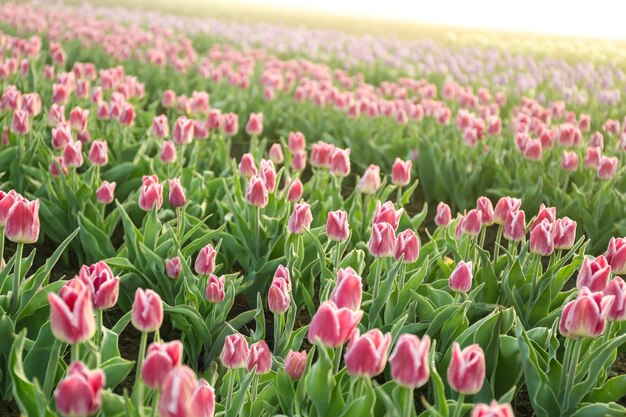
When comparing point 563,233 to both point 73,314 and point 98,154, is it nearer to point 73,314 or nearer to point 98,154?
point 73,314

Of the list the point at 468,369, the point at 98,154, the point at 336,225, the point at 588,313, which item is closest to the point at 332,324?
the point at 468,369

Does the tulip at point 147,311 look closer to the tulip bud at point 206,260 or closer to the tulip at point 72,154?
the tulip bud at point 206,260

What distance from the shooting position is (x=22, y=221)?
2203mm

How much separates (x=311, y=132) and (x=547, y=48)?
1072 cm

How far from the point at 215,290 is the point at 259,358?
586 mm

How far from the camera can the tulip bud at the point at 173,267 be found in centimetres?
300

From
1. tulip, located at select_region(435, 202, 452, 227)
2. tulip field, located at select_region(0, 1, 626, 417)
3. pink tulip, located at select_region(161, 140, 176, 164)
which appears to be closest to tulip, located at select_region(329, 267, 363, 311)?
tulip field, located at select_region(0, 1, 626, 417)

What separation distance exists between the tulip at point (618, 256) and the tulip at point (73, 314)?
1.78 meters

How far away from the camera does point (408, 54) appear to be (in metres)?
12.9

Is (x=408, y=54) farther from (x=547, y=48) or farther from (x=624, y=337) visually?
(x=624, y=337)

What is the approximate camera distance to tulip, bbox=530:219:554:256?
2.75 meters

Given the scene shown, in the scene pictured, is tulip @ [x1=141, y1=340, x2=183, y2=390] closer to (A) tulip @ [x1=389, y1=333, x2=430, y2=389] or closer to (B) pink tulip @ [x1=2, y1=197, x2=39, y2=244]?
(A) tulip @ [x1=389, y1=333, x2=430, y2=389]

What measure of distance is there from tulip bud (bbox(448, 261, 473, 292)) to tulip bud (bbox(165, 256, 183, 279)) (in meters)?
1.09

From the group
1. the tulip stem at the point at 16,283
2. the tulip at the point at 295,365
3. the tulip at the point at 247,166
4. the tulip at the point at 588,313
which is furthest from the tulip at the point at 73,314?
the tulip at the point at 247,166
